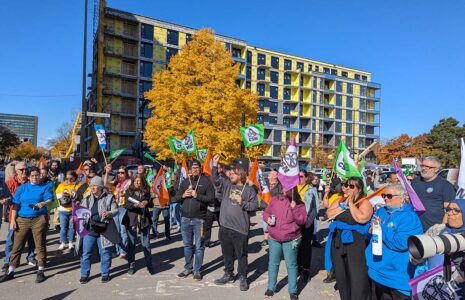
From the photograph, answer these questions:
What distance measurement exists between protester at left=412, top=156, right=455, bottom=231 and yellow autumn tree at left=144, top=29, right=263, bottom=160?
19.5 m

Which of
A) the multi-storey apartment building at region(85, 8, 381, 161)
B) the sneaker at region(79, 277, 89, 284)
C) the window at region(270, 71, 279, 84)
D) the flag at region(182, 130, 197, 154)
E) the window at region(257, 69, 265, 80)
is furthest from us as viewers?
the window at region(270, 71, 279, 84)

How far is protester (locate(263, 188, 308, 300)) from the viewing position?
5.51 m

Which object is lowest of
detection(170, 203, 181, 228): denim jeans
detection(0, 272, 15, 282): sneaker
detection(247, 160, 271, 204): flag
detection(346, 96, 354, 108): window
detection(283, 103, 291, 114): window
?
detection(0, 272, 15, 282): sneaker

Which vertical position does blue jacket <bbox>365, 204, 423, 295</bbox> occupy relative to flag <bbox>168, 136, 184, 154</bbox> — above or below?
below

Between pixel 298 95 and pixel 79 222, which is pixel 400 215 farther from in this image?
pixel 298 95

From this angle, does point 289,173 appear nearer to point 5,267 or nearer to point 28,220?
point 28,220

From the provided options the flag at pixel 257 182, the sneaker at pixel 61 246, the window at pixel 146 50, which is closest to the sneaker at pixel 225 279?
the flag at pixel 257 182

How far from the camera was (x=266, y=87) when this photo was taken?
6762 cm

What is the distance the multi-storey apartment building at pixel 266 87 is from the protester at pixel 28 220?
31.5 meters

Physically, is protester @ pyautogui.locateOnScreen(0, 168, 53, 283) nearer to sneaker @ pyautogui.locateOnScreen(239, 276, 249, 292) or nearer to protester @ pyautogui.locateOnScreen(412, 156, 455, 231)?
sneaker @ pyautogui.locateOnScreen(239, 276, 249, 292)

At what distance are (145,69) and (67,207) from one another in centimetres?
4608

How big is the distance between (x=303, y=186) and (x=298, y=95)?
216 ft

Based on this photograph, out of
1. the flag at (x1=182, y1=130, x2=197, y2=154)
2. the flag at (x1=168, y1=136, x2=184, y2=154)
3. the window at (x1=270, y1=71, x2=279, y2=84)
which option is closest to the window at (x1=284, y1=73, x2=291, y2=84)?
the window at (x1=270, y1=71, x2=279, y2=84)

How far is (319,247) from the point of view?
9.31 meters
